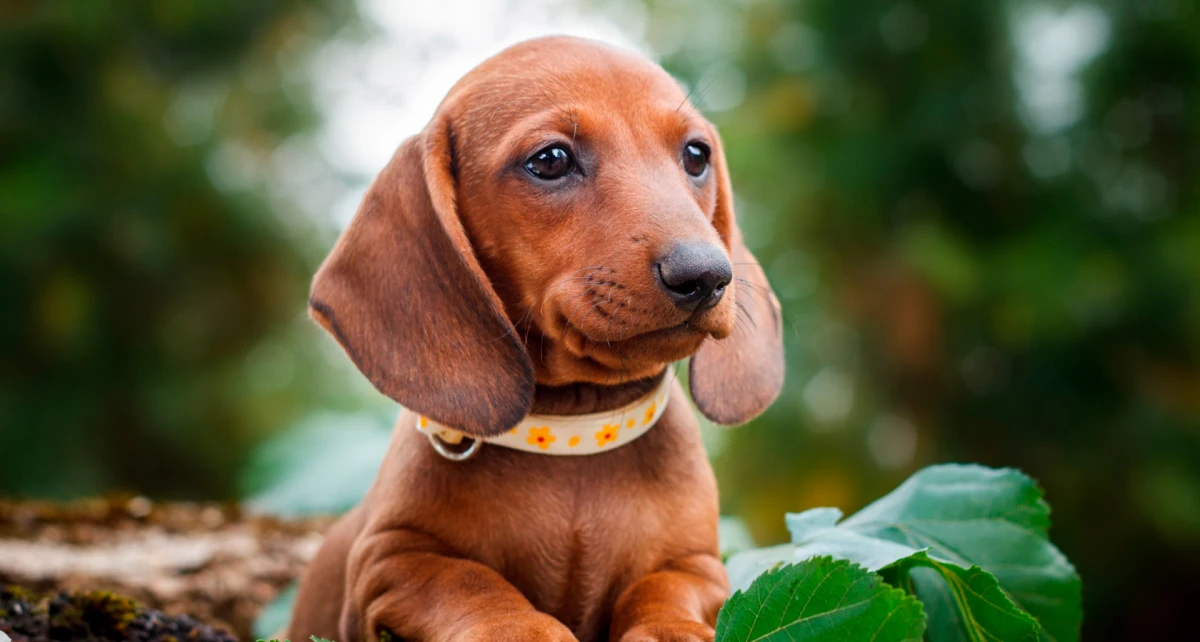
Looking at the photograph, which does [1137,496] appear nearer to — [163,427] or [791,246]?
[791,246]

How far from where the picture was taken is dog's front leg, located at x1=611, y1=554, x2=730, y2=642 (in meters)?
1.86

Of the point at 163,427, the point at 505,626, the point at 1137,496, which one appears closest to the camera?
the point at 505,626

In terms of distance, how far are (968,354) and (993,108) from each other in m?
1.25

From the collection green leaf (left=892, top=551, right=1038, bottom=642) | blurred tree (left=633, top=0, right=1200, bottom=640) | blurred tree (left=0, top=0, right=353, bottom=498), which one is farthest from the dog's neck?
blurred tree (left=0, top=0, right=353, bottom=498)

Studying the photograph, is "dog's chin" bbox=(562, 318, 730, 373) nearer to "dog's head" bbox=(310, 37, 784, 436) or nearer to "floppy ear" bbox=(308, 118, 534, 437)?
"dog's head" bbox=(310, 37, 784, 436)

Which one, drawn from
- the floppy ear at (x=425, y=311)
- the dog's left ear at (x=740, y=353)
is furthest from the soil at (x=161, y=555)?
the dog's left ear at (x=740, y=353)

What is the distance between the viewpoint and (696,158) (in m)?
2.40

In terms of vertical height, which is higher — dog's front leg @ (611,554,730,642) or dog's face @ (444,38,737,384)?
dog's face @ (444,38,737,384)

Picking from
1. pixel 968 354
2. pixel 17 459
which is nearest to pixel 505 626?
pixel 968 354

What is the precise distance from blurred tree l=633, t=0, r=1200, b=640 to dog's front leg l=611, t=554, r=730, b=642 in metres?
3.30

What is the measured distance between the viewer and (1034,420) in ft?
17.9

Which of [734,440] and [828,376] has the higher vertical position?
[828,376]

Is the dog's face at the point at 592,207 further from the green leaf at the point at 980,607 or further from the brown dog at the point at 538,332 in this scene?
the green leaf at the point at 980,607

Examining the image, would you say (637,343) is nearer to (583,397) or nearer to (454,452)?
(583,397)
